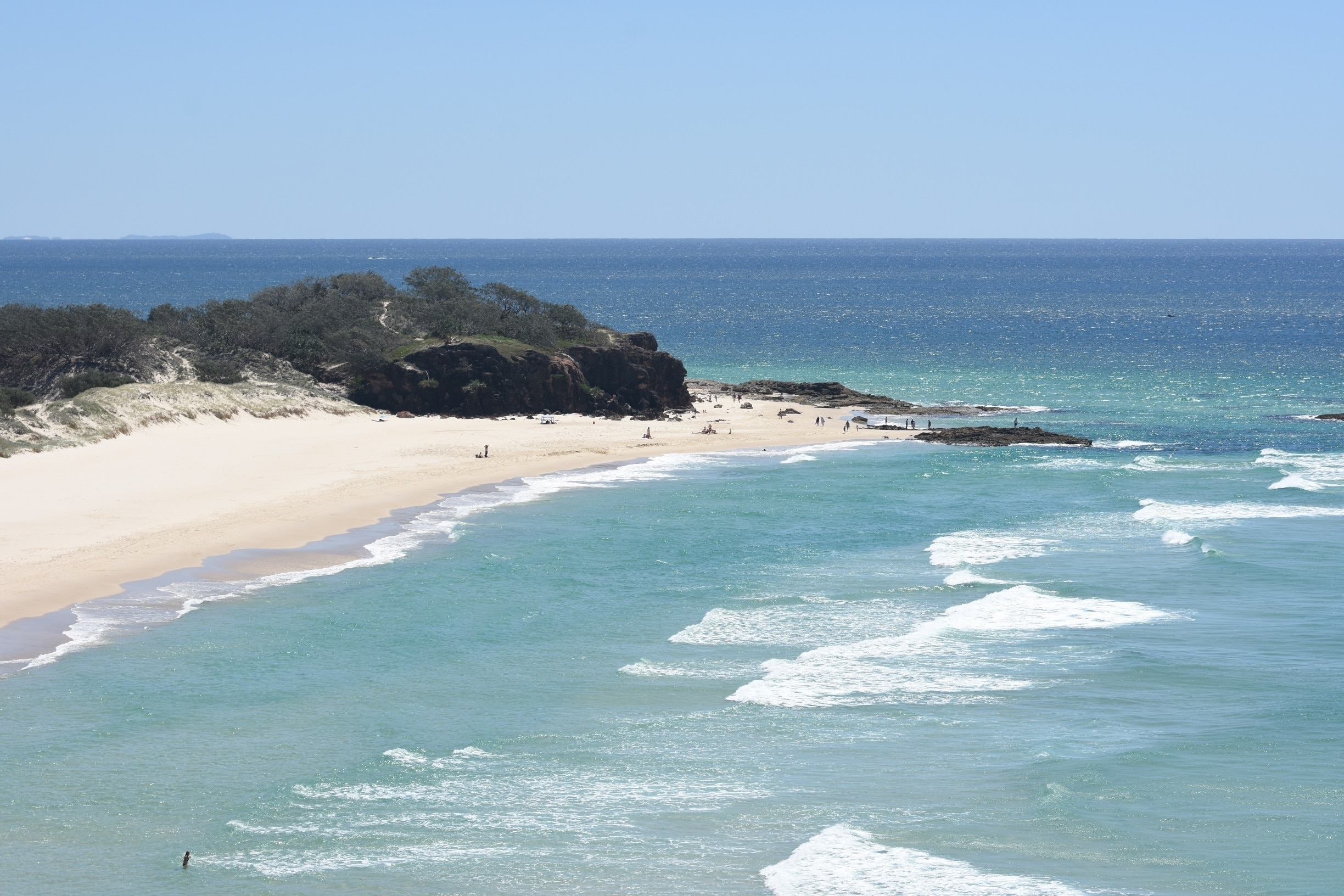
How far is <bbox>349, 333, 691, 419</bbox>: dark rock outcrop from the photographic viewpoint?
64.6m

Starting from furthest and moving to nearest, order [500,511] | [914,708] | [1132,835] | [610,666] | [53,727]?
[500,511] < [610,666] < [914,708] < [53,727] < [1132,835]

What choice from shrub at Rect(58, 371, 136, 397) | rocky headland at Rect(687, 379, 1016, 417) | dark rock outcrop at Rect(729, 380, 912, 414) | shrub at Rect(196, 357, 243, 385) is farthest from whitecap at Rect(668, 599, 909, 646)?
dark rock outcrop at Rect(729, 380, 912, 414)

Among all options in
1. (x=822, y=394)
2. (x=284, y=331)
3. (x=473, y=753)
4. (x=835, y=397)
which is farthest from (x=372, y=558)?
(x=822, y=394)

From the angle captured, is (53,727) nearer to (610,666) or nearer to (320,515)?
(610,666)

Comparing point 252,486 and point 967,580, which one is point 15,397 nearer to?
point 252,486

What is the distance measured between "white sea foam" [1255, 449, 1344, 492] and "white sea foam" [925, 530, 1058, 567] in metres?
14.2

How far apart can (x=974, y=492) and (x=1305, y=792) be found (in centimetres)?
2698

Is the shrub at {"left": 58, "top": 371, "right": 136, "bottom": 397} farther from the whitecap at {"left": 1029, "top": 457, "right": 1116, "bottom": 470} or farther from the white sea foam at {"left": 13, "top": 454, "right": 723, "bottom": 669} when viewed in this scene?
the whitecap at {"left": 1029, "top": 457, "right": 1116, "bottom": 470}

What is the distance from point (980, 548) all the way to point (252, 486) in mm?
24013

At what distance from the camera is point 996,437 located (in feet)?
200

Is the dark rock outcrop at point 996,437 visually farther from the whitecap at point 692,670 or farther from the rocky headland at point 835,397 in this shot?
the whitecap at point 692,670

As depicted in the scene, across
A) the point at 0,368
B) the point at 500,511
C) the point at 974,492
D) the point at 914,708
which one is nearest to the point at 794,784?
the point at 914,708

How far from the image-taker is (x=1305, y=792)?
20906mm

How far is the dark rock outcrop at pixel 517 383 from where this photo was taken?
2542 inches
